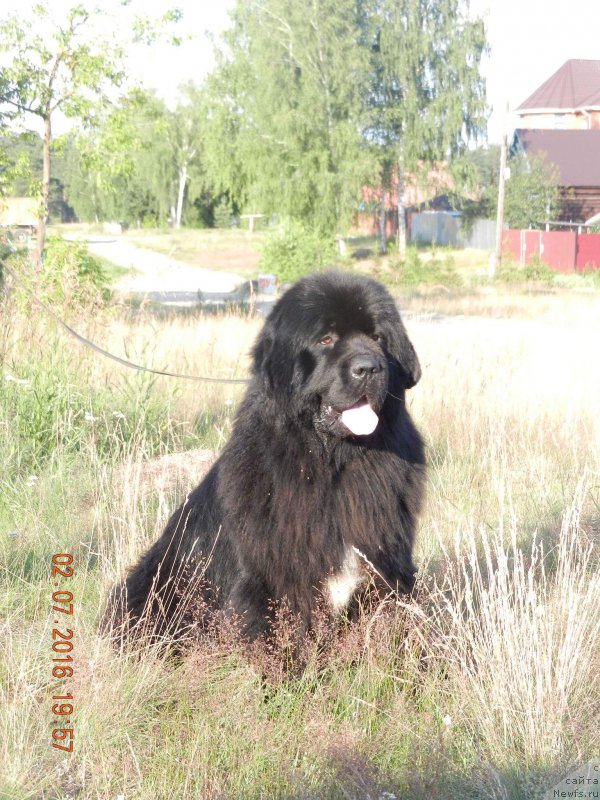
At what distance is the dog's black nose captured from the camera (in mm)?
2939

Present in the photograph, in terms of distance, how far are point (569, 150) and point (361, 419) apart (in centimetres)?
5131

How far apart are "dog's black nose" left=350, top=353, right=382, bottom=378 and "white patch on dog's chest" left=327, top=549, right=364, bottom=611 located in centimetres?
64

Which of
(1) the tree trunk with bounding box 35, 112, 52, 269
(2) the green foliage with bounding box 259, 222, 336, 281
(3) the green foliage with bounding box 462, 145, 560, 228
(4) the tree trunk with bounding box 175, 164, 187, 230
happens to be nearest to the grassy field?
(1) the tree trunk with bounding box 35, 112, 52, 269

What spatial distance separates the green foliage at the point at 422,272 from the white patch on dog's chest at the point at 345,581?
28790 millimetres

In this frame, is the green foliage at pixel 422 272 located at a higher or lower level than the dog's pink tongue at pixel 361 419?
higher

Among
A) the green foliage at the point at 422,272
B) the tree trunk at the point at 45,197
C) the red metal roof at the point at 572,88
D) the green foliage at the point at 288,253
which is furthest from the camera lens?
the red metal roof at the point at 572,88

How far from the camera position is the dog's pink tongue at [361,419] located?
2.97 meters

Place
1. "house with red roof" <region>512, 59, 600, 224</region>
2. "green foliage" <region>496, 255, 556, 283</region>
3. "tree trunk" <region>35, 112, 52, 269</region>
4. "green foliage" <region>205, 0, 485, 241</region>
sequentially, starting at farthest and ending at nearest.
A: "house with red roof" <region>512, 59, 600, 224</region>
"green foliage" <region>205, 0, 485, 241</region>
"green foliage" <region>496, 255, 556, 283</region>
"tree trunk" <region>35, 112, 52, 269</region>

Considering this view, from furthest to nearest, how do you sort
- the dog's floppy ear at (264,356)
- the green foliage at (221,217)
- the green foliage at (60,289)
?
the green foliage at (221,217) → the green foliage at (60,289) → the dog's floppy ear at (264,356)

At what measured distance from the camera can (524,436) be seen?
20.5ft

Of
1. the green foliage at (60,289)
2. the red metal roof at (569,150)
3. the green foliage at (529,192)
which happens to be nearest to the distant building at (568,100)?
the red metal roof at (569,150)

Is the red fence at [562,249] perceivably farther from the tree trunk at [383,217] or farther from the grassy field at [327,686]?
the grassy field at [327,686]

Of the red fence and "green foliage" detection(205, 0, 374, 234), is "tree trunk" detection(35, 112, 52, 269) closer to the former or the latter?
"green foliage" detection(205, 0, 374, 234)

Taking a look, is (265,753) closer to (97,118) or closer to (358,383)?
(358,383)
